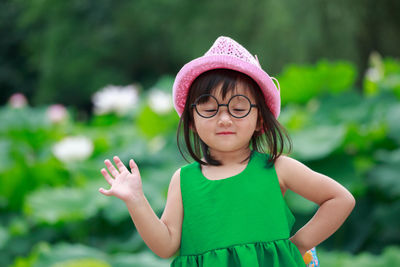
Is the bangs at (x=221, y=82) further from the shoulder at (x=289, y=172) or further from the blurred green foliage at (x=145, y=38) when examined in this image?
the blurred green foliage at (x=145, y=38)

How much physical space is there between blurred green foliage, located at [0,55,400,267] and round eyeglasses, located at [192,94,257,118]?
1.03 meters

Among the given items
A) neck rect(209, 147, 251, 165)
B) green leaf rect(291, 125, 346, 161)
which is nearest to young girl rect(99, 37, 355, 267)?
neck rect(209, 147, 251, 165)

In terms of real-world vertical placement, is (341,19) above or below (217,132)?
above

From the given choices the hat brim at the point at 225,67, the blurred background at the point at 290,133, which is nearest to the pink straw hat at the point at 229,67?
the hat brim at the point at 225,67

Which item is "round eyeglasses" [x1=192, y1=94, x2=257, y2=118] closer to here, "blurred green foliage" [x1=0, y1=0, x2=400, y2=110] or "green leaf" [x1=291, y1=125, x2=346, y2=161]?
"green leaf" [x1=291, y1=125, x2=346, y2=161]

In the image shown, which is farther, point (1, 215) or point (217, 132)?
point (1, 215)

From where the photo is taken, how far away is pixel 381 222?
2414 millimetres

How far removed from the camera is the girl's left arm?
83 centimetres

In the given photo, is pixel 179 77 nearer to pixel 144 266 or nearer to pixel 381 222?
pixel 144 266

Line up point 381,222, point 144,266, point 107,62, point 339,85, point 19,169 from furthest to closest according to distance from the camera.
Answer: point 107,62
point 339,85
point 19,169
point 381,222
point 144,266

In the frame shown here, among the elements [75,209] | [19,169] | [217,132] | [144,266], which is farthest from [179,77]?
[19,169]

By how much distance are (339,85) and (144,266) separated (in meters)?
1.89

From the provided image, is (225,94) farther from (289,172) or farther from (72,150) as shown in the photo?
(72,150)

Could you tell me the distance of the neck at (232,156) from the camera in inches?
34.4
